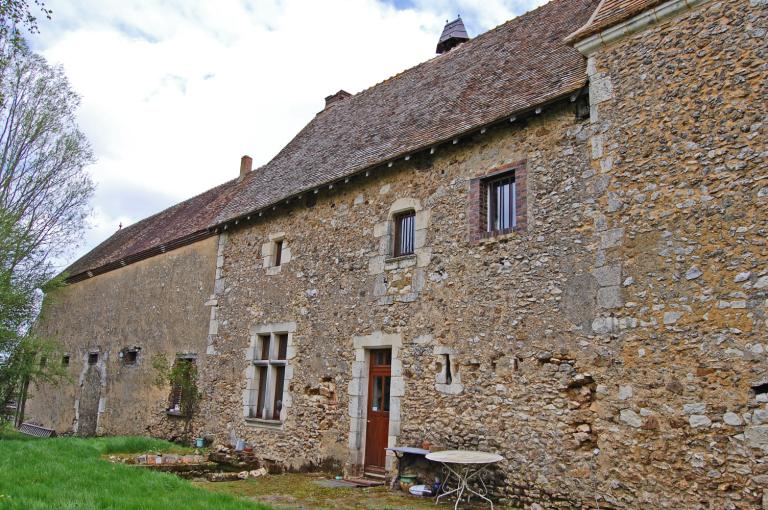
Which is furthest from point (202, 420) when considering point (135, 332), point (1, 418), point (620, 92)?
point (620, 92)

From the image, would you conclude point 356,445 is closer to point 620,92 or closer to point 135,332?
point 620,92

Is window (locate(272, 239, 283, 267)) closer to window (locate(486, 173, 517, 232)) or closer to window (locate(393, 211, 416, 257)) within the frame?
window (locate(393, 211, 416, 257))

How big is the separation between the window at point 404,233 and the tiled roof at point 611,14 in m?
3.38

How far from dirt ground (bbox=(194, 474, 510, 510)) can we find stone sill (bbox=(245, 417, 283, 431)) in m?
1.59

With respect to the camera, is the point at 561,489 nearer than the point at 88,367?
Yes

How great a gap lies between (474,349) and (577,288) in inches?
64.1

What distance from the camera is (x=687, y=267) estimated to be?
6.09 metres

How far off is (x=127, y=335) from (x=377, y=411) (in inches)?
363

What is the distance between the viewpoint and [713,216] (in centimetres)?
602

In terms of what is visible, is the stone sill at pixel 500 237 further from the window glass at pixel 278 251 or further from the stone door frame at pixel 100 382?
the stone door frame at pixel 100 382

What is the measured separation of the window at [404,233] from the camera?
936 centimetres

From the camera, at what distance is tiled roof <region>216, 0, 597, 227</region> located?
336 inches

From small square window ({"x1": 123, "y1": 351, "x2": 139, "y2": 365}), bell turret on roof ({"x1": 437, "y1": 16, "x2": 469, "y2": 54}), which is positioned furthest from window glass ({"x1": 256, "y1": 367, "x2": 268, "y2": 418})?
bell turret on roof ({"x1": 437, "y1": 16, "x2": 469, "y2": 54})

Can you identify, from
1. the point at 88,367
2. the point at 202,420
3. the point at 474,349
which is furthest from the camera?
the point at 88,367
